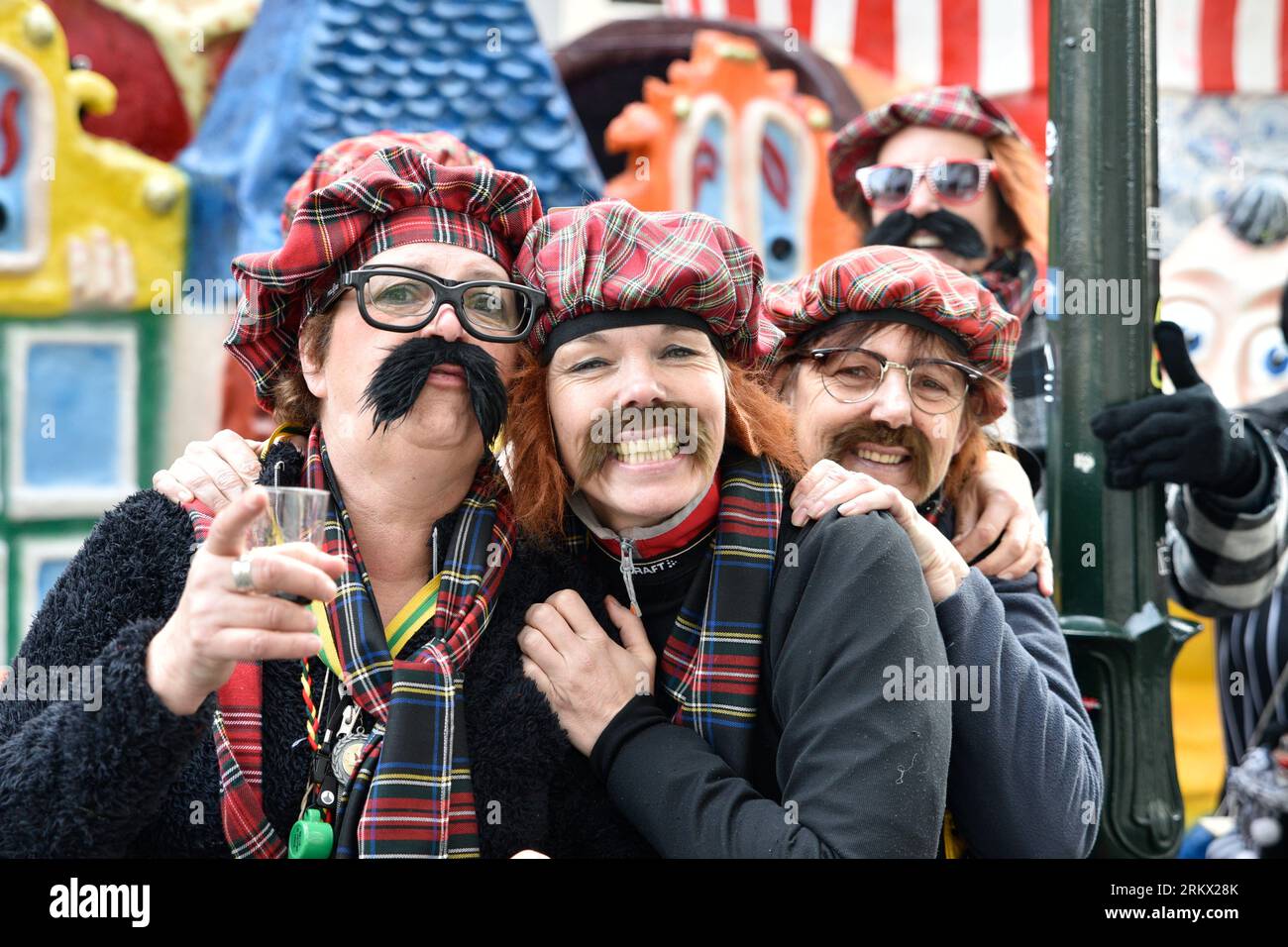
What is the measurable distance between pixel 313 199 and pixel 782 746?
123 centimetres

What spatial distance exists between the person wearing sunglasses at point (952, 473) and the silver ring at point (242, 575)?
1.00m

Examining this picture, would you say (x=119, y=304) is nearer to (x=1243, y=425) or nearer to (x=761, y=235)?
(x=761, y=235)

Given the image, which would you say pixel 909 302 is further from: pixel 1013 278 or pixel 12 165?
pixel 12 165

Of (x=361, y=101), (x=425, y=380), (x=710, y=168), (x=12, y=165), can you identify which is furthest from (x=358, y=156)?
(x=710, y=168)

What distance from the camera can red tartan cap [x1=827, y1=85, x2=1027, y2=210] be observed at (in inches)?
164

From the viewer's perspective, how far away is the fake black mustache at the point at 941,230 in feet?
12.8

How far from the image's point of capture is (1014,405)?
13.1 feet

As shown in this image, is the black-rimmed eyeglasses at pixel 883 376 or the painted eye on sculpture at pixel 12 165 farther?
the painted eye on sculpture at pixel 12 165

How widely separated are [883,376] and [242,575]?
1.52m

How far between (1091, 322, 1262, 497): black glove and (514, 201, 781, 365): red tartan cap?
3.40ft

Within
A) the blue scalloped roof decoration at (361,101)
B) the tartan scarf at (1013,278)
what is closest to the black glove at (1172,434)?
the tartan scarf at (1013,278)

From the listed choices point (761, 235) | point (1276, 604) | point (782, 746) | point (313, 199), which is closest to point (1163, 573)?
point (782, 746)

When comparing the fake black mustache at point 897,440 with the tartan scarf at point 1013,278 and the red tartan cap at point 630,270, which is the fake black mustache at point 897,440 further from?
the tartan scarf at point 1013,278

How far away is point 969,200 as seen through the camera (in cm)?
401
